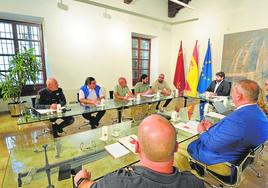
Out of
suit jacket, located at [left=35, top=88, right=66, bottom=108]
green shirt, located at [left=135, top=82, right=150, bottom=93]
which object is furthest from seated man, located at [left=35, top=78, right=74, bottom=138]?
green shirt, located at [left=135, top=82, right=150, bottom=93]

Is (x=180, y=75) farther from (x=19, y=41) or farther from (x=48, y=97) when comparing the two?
(x=19, y=41)

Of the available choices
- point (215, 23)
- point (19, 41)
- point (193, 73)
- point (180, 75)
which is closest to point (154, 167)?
point (19, 41)

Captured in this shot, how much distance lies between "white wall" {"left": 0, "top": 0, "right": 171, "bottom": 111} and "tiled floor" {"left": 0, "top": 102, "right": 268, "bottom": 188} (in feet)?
3.88

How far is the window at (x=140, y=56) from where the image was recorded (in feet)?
21.4

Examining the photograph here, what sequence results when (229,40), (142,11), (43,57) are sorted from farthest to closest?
(142,11) → (229,40) → (43,57)

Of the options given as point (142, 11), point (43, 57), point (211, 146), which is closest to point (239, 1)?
point (142, 11)

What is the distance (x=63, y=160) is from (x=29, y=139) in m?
1.99

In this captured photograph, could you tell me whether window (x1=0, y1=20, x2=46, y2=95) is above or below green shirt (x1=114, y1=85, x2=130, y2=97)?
above

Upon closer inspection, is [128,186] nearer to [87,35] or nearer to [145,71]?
[87,35]

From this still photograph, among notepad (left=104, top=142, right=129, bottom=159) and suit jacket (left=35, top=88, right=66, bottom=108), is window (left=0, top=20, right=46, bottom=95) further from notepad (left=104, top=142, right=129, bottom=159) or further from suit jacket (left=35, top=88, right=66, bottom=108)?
notepad (left=104, top=142, right=129, bottom=159)

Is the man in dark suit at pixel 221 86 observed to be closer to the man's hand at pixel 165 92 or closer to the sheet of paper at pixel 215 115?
the man's hand at pixel 165 92

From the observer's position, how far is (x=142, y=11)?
599cm

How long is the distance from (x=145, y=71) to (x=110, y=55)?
2.00 m

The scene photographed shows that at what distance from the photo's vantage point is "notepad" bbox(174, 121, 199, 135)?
188 centimetres
